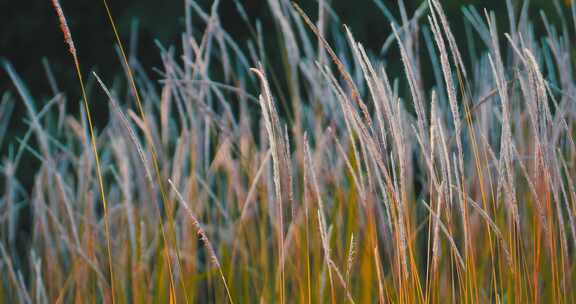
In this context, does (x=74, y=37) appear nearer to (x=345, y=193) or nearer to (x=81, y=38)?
(x=81, y=38)

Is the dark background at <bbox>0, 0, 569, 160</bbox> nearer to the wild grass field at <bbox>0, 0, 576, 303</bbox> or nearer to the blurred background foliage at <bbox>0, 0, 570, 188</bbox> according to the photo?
the blurred background foliage at <bbox>0, 0, 570, 188</bbox>

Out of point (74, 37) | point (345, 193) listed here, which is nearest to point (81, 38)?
point (74, 37)

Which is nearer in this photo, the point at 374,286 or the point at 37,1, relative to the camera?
the point at 374,286

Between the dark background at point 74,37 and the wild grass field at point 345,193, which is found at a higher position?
the dark background at point 74,37

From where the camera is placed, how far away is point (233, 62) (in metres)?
3.78

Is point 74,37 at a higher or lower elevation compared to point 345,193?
higher

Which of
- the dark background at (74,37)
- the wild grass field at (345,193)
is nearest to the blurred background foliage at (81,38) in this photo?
the dark background at (74,37)

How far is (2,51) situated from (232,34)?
3.51 ft

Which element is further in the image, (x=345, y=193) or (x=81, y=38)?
(x=81, y=38)

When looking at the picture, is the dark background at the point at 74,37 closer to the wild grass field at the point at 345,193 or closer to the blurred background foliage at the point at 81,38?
the blurred background foliage at the point at 81,38

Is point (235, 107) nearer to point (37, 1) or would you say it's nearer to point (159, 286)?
point (37, 1)

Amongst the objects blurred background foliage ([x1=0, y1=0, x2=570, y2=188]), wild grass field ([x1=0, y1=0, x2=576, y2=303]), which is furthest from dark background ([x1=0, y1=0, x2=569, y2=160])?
wild grass field ([x1=0, y1=0, x2=576, y2=303])

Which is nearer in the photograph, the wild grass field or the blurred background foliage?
the wild grass field

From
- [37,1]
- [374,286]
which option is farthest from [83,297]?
[37,1]
